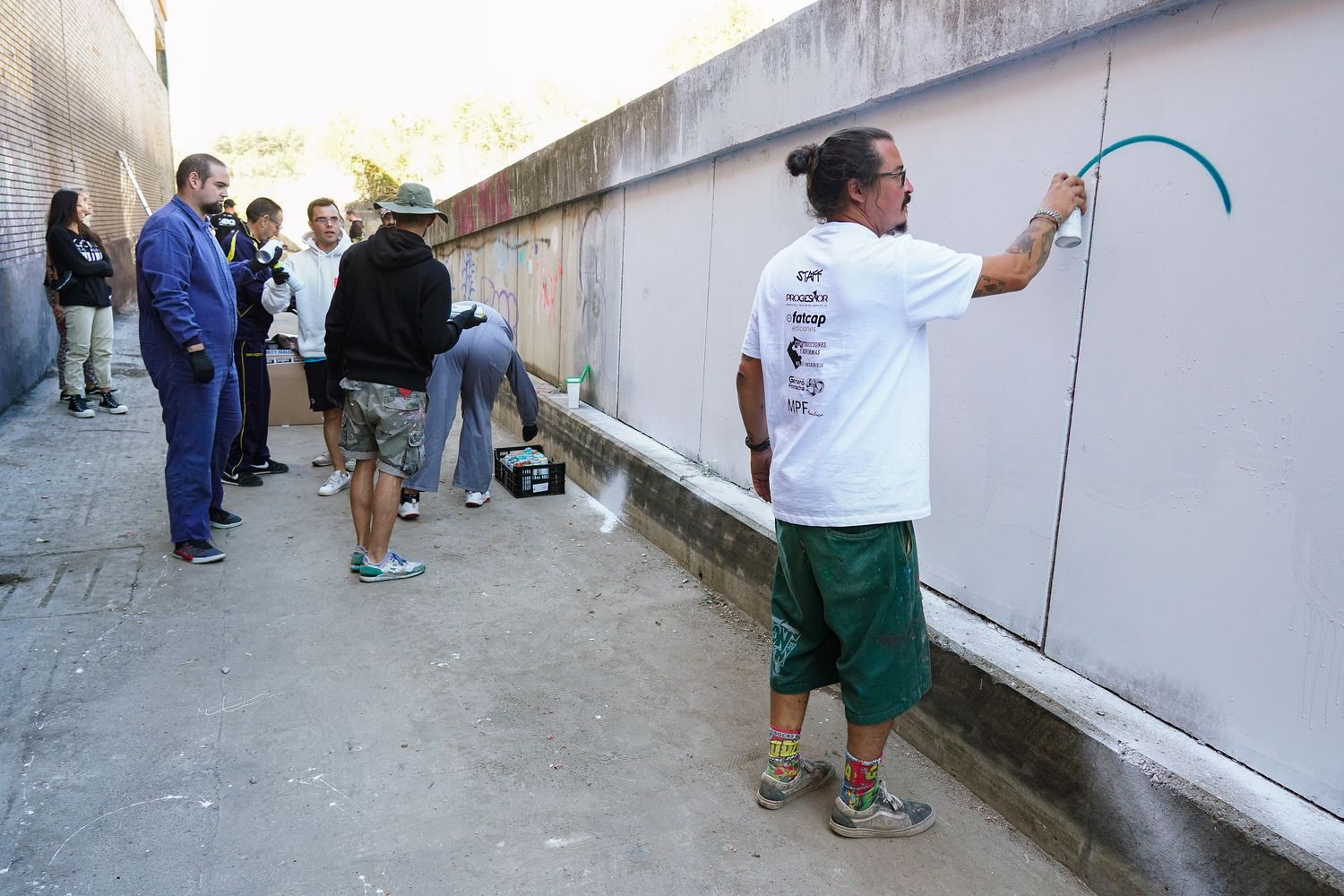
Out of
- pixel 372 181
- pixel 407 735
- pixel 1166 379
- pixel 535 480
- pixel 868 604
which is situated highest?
pixel 372 181

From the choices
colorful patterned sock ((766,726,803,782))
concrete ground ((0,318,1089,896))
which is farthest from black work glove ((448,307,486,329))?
colorful patterned sock ((766,726,803,782))

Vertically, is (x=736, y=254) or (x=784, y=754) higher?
(x=736, y=254)

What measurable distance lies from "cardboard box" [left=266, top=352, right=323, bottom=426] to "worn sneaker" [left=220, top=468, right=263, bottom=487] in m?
1.77

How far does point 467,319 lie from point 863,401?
10.5 ft

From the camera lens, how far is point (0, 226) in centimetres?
809

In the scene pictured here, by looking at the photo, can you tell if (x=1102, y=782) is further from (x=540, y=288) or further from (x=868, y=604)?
(x=540, y=288)

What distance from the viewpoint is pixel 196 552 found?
15.5ft

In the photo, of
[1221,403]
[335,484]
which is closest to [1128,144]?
[1221,403]

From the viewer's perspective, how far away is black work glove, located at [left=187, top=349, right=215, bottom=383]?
4.48 metres

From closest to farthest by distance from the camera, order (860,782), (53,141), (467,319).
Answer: (860,782)
(467,319)
(53,141)

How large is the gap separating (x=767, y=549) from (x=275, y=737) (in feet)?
6.67

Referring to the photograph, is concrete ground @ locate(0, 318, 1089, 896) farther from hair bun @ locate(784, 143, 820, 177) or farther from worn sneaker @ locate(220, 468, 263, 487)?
hair bun @ locate(784, 143, 820, 177)

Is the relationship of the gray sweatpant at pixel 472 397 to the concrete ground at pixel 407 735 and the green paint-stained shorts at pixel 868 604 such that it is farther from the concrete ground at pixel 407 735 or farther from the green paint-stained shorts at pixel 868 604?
the green paint-stained shorts at pixel 868 604

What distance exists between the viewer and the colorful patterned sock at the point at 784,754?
2.78 m
